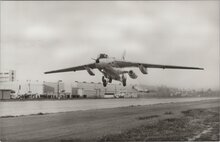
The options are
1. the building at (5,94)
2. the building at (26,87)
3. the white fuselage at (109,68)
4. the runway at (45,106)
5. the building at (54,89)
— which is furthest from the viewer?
the building at (54,89)

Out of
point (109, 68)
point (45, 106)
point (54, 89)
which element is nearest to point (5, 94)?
point (54, 89)

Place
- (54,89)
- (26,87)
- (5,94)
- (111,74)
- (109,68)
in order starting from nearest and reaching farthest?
(109,68) < (111,74) < (5,94) < (26,87) < (54,89)

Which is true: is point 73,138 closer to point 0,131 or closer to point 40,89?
point 0,131

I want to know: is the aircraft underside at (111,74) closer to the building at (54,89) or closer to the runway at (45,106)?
the runway at (45,106)

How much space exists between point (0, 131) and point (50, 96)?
93.7 m

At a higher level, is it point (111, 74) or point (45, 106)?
point (111, 74)

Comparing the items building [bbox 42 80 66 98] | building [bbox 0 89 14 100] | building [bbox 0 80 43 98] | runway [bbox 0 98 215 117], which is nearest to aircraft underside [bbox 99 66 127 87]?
runway [bbox 0 98 215 117]

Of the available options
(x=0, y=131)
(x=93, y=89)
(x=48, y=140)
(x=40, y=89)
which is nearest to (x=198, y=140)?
(x=48, y=140)

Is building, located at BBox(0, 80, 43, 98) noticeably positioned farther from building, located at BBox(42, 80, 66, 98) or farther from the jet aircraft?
the jet aircraft

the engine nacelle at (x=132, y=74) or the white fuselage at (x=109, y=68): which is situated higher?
the white fuselage at (x=109, y=68)

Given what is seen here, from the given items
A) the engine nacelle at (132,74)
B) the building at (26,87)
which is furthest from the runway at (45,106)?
the building at (26,87)

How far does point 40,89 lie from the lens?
116 metres

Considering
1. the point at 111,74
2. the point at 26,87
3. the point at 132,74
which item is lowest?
the point at 132,74

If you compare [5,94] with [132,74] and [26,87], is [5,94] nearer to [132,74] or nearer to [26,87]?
[26,87]
